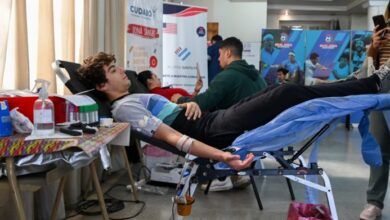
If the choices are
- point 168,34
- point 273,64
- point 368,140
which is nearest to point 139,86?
point 368,140

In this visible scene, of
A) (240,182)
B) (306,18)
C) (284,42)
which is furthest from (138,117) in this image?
(306,18)

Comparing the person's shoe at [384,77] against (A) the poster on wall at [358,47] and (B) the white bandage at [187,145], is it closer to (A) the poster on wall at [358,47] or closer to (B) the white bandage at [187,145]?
(B) the white bandage at [187,145]

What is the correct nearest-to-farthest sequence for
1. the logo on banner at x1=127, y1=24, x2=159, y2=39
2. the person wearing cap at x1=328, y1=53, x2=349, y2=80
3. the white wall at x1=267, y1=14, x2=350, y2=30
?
the logo on banner at x1=127, y1=24, x2=159, y2=39
the person wearing cap at x1=328, y1=53, x2=349, y2=80
the white wall at x1=267, y1=14, x2=350, y2=30

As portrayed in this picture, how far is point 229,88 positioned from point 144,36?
1410mm

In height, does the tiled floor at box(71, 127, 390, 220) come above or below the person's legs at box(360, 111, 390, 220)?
below

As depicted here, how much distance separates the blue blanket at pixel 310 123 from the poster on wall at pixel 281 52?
6.29 meters

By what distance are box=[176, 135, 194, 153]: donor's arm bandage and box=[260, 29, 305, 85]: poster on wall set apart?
636 centimetres

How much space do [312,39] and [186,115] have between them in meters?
6.49

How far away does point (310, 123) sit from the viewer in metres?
1.56

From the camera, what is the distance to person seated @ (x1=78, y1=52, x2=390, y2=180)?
5.52 ft

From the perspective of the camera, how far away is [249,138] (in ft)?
5.30

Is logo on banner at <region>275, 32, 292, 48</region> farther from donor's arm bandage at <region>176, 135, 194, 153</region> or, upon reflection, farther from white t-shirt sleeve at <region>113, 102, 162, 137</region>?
donor's arm bandage at <region>176, 135, 194, 153</region>

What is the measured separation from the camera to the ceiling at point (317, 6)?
917 centimetres

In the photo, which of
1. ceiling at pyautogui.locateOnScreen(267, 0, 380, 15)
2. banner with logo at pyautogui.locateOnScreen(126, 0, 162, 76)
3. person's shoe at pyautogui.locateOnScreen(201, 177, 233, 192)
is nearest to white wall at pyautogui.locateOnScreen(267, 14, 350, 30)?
ceiling at pyautogui.locateOnScreen(267, 0, 380, 15)
